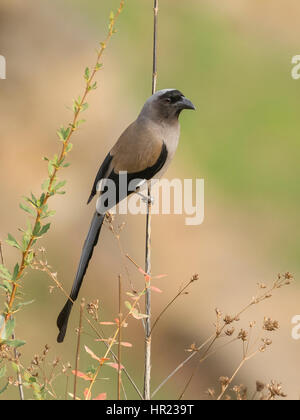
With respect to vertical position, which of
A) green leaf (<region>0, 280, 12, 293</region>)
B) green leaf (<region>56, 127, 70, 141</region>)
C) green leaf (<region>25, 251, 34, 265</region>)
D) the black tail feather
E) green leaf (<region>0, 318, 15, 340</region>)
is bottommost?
green leaf (<region>0, 318, 15, 340</region>)

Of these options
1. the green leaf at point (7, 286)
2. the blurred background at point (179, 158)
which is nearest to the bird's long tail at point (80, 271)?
the green leaf at point (7, 286)

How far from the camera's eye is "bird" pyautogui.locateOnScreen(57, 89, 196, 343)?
2791mm

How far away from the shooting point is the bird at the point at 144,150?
110 inches

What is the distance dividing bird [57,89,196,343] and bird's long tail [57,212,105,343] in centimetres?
18

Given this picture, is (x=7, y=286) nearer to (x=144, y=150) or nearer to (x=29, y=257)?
(x=29, y=257)

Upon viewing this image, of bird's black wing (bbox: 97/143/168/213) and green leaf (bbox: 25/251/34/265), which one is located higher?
bird's black wing (bbox: 97/143/168/213)

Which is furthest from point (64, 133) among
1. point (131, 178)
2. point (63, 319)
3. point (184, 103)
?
point (184, 103)

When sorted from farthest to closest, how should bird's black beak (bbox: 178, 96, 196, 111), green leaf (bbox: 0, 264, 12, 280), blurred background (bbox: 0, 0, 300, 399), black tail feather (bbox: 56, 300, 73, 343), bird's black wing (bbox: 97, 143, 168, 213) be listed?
blurred background (bbox: 0, 0, 300, 399) < bird's black beak (bbox: 178, 96, 196, 111) < bird's black wing (bbox: 97, 143, 168, 213) < black tail feather (bbox: 56, 300, 73, 343) < green leaf (bbox: 0, 264, 12, 280)

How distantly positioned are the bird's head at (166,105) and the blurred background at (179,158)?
203 centimetres

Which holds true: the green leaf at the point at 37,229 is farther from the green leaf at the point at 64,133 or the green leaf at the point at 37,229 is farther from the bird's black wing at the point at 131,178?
the bird's black wing at the point at 131,178

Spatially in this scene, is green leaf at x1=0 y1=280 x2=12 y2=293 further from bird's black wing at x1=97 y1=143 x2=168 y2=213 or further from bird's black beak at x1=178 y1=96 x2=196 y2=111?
bird's black beak at x1=178 y1=96 x2=196 y2=111

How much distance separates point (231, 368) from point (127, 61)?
393 cm

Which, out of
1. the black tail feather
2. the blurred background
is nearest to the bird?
the black tail feather

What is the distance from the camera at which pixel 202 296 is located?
5.96 metres
